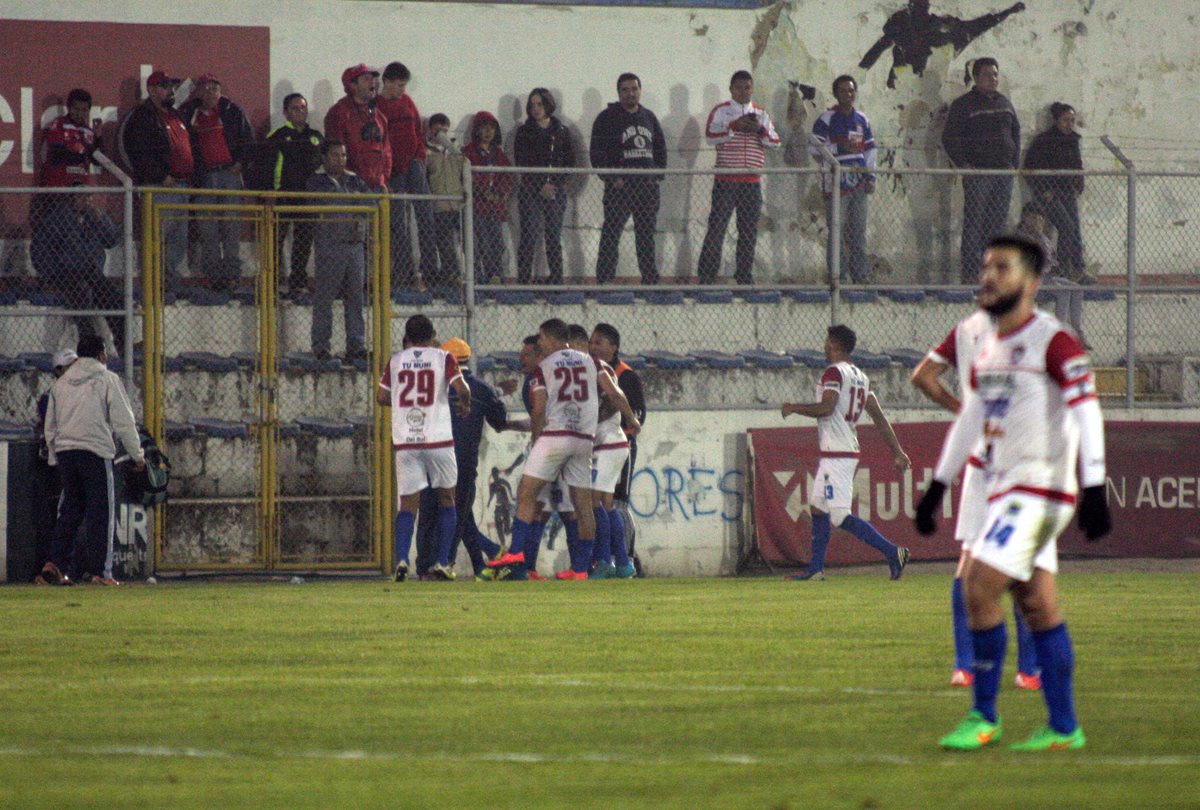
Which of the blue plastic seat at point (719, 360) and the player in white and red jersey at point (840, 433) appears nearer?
the player in white and red jersey at point (840, 433)

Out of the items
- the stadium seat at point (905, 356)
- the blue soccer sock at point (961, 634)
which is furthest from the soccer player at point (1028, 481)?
the stadium seat at point (905, 356)

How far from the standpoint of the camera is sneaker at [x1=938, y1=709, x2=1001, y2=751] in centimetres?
680

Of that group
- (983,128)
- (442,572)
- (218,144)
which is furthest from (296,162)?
(983,128)

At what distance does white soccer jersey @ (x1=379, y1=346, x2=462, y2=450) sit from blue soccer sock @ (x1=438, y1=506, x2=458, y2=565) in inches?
24.9

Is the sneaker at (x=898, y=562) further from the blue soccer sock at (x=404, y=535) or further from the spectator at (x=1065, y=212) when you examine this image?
the spectator at (x=1065, y=212)

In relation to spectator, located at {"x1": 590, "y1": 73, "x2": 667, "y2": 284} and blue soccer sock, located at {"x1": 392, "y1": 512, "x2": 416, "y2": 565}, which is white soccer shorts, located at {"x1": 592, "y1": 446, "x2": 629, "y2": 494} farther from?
spectator, located at {"x1": 590, "y1": 73, "x2": 667, "y2": 284}

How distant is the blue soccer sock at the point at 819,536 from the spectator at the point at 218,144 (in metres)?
6.94

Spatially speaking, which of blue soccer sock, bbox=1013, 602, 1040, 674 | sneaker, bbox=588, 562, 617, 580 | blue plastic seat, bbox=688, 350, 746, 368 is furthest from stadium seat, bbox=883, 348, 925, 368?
blue soccer sock, bbox=1013, 602, 1040, 674

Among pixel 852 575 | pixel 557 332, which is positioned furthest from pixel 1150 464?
pixel 557 332

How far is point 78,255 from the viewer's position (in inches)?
738

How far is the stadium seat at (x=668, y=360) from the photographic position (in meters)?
20.6

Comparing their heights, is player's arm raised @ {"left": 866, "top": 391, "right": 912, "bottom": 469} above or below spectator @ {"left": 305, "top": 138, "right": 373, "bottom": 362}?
below

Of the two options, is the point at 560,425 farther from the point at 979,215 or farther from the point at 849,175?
the point at 979,215

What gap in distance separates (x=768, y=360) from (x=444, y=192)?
404 cm
